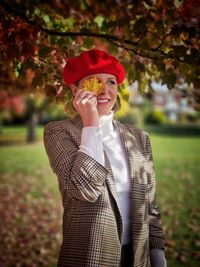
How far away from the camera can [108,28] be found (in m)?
3.16

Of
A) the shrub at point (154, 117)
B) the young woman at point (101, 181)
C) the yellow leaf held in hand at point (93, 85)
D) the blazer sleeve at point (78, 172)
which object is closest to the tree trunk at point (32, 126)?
the shrub at point (154, 117)

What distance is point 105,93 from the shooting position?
91.3 inches

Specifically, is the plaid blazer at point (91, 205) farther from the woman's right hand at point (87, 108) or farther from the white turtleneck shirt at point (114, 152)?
the woman's right hand at point (87, 108)

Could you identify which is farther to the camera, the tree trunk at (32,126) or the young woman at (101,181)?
the tree trunk at (32,126)

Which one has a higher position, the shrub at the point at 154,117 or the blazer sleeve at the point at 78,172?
the blazer sleeve at the point at 78,172

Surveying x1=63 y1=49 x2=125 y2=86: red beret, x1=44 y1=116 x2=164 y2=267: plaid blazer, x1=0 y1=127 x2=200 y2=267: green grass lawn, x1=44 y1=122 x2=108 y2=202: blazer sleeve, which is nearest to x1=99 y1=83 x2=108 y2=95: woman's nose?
x1=63 y1=49 x2=125 y2=86: red beret

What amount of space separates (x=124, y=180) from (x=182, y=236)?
4.14m

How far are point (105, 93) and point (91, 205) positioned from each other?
785mm

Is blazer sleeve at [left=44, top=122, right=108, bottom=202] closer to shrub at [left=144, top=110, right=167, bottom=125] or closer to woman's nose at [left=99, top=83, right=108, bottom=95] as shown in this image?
woman's nose at [left=99, top=83, right=108, bottom=95]

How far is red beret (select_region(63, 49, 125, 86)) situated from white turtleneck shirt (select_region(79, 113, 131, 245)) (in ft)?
1.12

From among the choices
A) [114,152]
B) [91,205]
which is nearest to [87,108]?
[114,152]

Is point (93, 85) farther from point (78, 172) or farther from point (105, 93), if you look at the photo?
point (78, 172)

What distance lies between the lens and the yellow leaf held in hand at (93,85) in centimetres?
224

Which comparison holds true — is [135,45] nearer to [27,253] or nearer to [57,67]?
[57,67]
